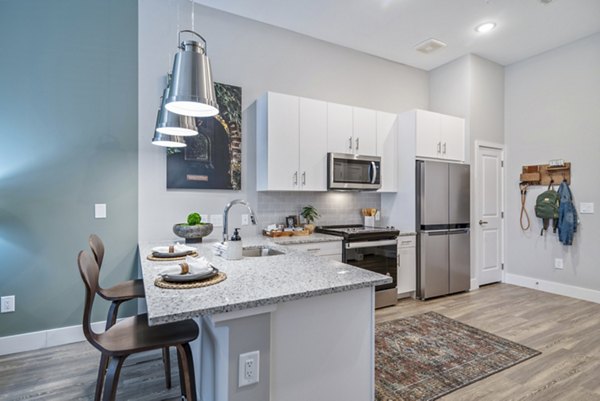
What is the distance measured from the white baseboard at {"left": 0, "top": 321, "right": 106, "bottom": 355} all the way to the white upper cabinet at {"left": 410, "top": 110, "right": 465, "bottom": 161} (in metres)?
4.25

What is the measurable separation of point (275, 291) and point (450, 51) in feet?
15.4

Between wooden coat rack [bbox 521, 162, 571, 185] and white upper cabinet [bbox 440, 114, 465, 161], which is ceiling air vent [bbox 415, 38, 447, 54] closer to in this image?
white upper cabinet [bbox 440, 114, 465, 161]

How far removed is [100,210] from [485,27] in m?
4.85

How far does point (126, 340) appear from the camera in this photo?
1495 millimetres

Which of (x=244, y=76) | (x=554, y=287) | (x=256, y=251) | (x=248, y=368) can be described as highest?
(x=244, y=76)

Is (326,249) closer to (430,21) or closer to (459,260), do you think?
(459,260)

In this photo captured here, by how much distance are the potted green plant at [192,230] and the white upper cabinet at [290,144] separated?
85 centimetres

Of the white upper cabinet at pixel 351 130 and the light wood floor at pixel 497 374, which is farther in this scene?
the white upper cabinet at pixel 351 130

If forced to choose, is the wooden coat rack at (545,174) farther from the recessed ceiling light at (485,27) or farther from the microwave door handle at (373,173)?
the microwave door handle at (373,173)

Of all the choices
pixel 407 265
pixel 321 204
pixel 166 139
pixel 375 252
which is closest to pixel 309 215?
pixel 321 204

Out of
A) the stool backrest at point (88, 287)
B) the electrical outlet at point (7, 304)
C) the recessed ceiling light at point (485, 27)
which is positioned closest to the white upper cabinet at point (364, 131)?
the recessed ceiling light at point (485, 27)

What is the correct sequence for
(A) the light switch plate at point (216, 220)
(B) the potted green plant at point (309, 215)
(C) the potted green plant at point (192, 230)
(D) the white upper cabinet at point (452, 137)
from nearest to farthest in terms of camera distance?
1. (C) the potted green plant at point (192, 230)
2. (A) the light switch plate at point (216, 220)
3. (B) the potted green plant at point (309, 215)
4. (D) the white upper cabinet at point (452, 137)

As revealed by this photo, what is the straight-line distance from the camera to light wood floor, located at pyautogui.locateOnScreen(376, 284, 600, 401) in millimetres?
2176

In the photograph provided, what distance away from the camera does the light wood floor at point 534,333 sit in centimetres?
218
